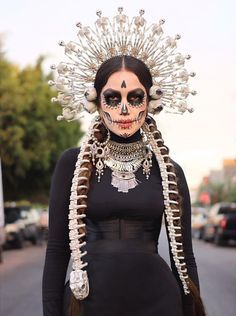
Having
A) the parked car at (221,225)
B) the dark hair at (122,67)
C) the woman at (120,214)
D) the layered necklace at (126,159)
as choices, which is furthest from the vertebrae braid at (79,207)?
the parked car at (221,225)

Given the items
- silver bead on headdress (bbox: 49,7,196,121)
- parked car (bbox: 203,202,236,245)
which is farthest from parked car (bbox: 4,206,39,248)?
silver bead on headdress (bbox: 49,7,196,121)

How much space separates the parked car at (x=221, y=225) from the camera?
1256 inches

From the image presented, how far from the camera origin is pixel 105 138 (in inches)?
141

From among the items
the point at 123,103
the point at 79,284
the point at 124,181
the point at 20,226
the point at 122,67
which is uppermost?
the point at 20,226

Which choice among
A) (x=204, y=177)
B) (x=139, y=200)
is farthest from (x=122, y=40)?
(x=204, y=177)

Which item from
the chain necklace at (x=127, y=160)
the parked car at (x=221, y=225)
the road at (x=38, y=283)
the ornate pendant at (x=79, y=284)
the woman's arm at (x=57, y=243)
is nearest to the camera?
the ornate pendant at (x=79, y=284)

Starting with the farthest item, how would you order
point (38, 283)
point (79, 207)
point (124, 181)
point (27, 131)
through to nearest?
point (27, 131)
point (38, 283)
point (124, 181)
point (79, 207)

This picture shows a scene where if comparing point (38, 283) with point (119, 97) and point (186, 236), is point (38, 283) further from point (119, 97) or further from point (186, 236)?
point (119, 97)

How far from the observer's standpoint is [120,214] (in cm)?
334

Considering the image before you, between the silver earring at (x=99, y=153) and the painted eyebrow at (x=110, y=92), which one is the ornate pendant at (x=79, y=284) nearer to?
the silver earring at (x=99, y=153)

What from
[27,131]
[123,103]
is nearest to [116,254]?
[123,103]

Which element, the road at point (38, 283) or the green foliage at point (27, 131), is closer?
the road at point (38, 283)

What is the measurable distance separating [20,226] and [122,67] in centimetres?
3025

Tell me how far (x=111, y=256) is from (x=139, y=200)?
0.26 m
